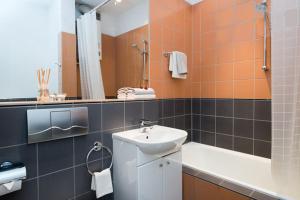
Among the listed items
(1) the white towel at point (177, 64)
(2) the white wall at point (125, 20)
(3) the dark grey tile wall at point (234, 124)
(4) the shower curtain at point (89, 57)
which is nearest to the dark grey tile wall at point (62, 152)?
(4) the shower curtain at point (89, 57)

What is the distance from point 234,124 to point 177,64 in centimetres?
104

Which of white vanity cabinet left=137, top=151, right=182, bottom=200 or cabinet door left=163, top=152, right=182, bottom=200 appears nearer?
white vanity cabinet left=137, top=151, right=182, bottom=200

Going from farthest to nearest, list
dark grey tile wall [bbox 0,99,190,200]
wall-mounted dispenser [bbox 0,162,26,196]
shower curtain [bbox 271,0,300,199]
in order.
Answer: shower curtain [bbox 271,0,300,199] → dark grey tile wall [bbox 0,99,190,200] → wall-mounted dispenser [bbox 0,162,26,196]

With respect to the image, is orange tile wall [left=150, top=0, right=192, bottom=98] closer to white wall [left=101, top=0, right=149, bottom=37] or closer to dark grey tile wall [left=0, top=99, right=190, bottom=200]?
white wall [left=101, top=0, right=149, bottom=37]

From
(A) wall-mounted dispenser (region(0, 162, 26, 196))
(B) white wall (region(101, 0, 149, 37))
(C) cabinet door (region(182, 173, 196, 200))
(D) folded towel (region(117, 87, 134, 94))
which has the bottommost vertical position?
(C) cabinet door (region(182, 173, 196, 200))

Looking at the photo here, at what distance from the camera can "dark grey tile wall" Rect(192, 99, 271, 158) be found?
199cm

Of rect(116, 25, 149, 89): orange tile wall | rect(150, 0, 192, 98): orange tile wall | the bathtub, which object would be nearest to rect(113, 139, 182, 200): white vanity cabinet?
the bathtub

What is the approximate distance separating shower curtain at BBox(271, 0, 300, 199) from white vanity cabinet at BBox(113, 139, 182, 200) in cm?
81

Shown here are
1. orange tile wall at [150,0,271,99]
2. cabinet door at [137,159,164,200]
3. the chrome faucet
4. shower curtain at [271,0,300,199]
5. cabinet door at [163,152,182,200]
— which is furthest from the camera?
orange tile wall at [150,0,271,99]

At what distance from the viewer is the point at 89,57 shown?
1.65m

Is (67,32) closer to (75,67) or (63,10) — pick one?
(63,10)

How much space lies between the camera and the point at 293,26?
1.21 metres

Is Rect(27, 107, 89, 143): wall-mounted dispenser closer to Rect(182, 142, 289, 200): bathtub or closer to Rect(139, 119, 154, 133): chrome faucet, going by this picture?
Rect(139, 119, 154, 133): chrome faucet

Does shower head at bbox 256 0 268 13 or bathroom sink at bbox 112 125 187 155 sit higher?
shower head at bbox 256 0 268 13
